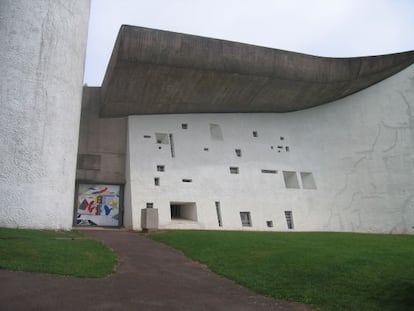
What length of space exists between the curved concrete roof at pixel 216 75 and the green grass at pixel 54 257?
9.02 metres

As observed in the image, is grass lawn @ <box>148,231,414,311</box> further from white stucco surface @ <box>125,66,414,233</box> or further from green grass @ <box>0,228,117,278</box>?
white stucco surface @ <box>125,66,414,233</box>

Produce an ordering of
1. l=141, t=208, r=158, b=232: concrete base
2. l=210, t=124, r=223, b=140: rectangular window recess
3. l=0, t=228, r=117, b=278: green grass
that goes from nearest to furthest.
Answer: l=0, t=228, r=117, b=278: green grass → l=141, t=208, r=158, b=232: concrete base → l=210, t=124, r=223, b=140: rectangular window recess

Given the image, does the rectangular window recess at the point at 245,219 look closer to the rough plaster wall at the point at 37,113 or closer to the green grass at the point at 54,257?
the rough plaster wall at the point at 37,113

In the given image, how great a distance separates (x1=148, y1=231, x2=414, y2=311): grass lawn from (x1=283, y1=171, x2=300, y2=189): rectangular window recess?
36.6 feet

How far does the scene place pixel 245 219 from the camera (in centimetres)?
2005

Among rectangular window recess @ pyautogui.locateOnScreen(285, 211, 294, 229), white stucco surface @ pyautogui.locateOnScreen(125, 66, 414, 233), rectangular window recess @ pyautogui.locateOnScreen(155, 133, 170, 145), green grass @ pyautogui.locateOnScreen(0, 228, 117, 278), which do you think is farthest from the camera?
rectangular window recess @ pyautogui.locateOnScreen(285, 211, 294, 229)

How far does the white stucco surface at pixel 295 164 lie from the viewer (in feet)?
63.3

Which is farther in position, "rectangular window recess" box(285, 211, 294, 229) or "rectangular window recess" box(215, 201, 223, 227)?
"rectangular window recess" box(285, 211, 294, 229)

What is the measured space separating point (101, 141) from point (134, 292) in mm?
14746

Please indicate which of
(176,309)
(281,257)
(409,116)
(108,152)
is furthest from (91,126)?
(409,116)

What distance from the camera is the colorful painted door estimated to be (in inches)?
751

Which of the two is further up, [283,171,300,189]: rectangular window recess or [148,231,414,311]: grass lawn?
[283,171,300,189]: rectangular window recess

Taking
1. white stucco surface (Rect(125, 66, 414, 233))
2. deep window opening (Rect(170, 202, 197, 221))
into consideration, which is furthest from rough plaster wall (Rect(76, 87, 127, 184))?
deep window opening (Rect(170, 202, 197, 221))

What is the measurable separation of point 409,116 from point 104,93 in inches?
700
